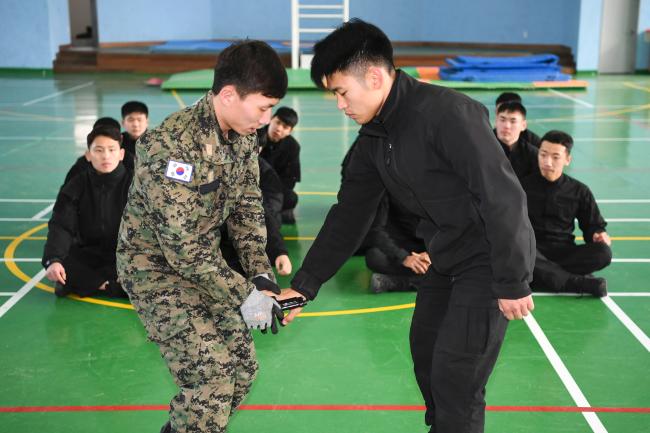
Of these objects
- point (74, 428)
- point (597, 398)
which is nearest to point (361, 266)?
point (597, 398)

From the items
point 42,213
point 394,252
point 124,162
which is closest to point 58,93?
point 42,213

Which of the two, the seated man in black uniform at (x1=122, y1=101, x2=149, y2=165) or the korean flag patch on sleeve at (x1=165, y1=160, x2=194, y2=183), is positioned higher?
the korean flag patch on sleeve at (x1=165, y1=160, x2=194, y2=183)

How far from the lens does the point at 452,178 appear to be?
111 inches

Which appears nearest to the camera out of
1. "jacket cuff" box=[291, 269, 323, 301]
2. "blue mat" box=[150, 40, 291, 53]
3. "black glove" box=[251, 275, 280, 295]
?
"black glove" box=[251, 275, 280, 295]

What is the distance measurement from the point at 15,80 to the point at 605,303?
17326mm

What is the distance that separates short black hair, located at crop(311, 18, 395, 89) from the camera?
109 inches

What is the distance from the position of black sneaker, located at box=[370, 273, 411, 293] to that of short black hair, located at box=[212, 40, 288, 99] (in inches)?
116

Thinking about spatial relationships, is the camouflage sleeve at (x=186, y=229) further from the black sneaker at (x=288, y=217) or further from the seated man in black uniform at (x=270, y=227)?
the black sneaker at (x=288, y=217)

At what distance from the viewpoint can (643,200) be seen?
26.5 ft

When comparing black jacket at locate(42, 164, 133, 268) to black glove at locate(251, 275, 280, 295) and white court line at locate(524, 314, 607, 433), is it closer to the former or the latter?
black glove at locate(251, 275, 280, 295)

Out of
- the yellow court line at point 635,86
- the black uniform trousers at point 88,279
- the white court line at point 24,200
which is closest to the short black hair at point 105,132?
the black uniform trousers at point 88,279

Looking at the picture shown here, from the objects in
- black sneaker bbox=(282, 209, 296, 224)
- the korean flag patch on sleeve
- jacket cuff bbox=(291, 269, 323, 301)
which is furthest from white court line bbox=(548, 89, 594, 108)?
the korean flag patch on sleeve

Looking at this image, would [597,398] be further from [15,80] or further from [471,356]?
[15,80]

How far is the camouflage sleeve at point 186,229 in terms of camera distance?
279 cm
